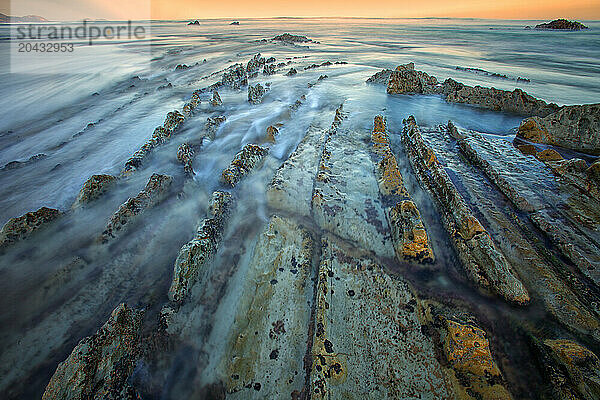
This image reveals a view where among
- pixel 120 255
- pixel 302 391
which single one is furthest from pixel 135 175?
pixel 302 391

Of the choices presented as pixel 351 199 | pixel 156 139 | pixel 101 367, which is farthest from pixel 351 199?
pixel 156 139

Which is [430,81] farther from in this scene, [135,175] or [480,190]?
[135,175]

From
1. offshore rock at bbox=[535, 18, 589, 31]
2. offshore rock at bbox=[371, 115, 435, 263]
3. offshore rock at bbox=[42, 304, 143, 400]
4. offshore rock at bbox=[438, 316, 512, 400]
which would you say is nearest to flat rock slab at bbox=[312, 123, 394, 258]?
offshore rock at bbox=[371, 115, 435, 263]

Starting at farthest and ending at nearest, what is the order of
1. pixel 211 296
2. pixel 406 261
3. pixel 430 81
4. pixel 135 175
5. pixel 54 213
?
pixel 430 81 < pixel 135 175 < pixel 54 213 < pixel 406 261 < pixel 211 296

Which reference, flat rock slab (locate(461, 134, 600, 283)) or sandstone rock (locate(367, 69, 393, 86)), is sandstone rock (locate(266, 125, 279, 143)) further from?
sandstone rock (locate(367, 69, 393, 86))

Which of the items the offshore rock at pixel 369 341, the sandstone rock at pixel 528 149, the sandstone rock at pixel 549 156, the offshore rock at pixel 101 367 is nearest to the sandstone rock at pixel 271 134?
the offshore rock at pixel 369 341

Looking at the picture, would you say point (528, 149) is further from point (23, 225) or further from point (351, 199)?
point (23, 225)
